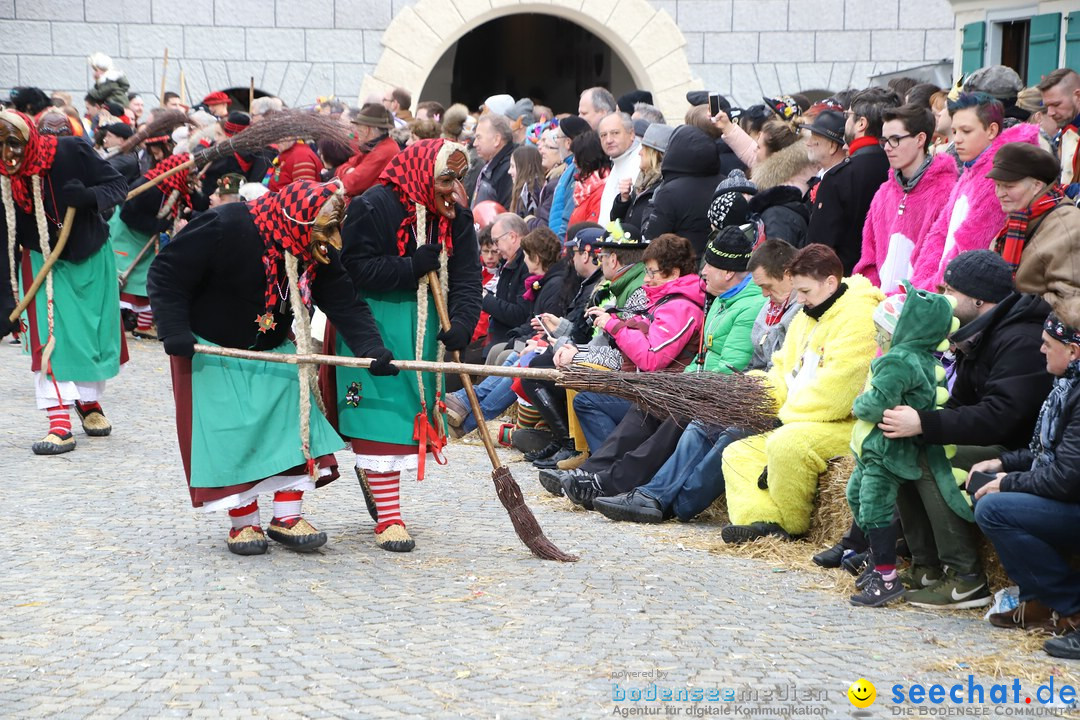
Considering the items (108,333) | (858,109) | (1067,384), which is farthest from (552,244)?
(1067,384)

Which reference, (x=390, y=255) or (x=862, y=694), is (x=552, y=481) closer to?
(x=390, y=255)

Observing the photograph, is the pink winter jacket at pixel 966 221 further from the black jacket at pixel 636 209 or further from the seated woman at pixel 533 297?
the seated woman at pixel 533 297

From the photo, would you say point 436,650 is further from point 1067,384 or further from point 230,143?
point 230,143

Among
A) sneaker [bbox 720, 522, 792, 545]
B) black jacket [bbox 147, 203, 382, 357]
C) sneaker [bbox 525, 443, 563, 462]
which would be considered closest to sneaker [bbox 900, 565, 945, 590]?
sneaker [bbox 720, 522, 792, 545]

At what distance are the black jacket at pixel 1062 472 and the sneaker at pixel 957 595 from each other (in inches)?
20.9

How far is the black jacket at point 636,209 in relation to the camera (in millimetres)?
9125

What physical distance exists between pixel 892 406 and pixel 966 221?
1524 mm

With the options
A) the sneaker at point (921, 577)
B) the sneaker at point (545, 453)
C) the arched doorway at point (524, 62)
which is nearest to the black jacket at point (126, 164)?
the sneaker at point (545, 453)

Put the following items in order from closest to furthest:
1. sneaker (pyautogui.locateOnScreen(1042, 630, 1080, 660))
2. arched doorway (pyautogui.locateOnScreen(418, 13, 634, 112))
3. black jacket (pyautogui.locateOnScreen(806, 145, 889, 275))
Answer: sneaker (pyautogui.locateOnScreen(1042, 630, 1080, 660))
black jacket (pyautogui.locateOnScreen(806, 145, 889, 275))
arched doorway (pyautogui.locateOnScreen(418, 13, 634, 112))

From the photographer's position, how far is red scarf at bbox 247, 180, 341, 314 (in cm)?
602

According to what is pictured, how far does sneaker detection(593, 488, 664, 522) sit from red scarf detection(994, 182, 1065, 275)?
2178 mm

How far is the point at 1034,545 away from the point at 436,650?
2.17 metres

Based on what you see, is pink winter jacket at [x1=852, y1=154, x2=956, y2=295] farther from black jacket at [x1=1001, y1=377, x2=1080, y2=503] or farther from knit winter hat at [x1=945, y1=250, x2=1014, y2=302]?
black jacket at [x1=1001, y1=377, x2=1080, y2=503]

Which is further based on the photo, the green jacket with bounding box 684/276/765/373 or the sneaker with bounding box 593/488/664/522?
the green jacket with bounding box 684/276/765/373
